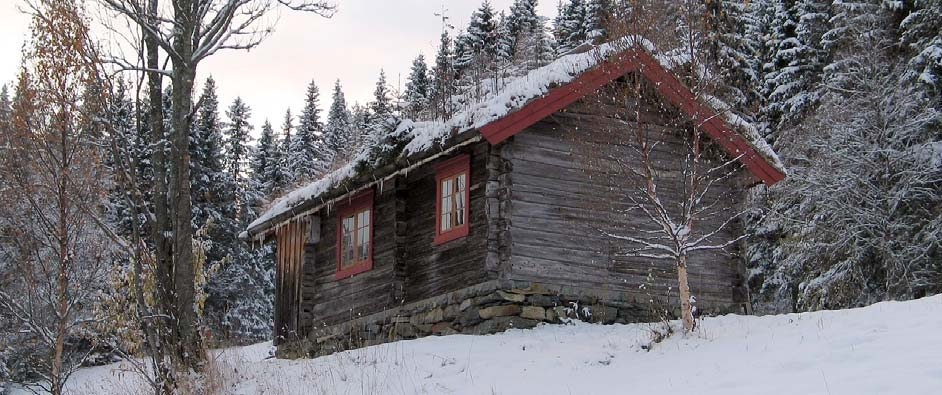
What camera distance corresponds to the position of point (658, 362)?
43.9 ft

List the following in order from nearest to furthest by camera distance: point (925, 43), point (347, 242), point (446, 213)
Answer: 1. point (446, 213)
2. point (347, 242)
3. point (925, 43)

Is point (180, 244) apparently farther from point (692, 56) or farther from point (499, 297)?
point (692, 56)

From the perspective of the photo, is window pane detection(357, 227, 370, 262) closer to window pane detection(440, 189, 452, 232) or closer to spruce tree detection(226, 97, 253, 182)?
window pane detection(440, 189, 452, 232)

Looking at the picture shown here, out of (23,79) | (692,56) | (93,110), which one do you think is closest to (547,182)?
(692,56)

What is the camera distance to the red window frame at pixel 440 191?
18.1m

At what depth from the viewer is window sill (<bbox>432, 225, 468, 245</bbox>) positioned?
1811 centimetres

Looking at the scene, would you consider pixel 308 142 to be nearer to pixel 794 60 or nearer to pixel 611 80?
pixel 794 60

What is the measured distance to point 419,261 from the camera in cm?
1928

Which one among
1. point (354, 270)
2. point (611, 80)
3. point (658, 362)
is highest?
point (611, 80)

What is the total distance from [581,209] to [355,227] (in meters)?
5.24

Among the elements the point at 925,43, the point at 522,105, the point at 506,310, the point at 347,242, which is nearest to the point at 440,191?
the point at 522,105

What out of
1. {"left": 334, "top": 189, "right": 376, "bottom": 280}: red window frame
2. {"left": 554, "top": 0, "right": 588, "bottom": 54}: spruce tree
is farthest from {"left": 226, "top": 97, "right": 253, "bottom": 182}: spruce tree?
{"left": 334, "top": 189, "right": 376, "bottom": 280}: red window frame

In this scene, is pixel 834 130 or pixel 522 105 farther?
pixel 834 130

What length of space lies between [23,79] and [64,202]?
1.92 metres
